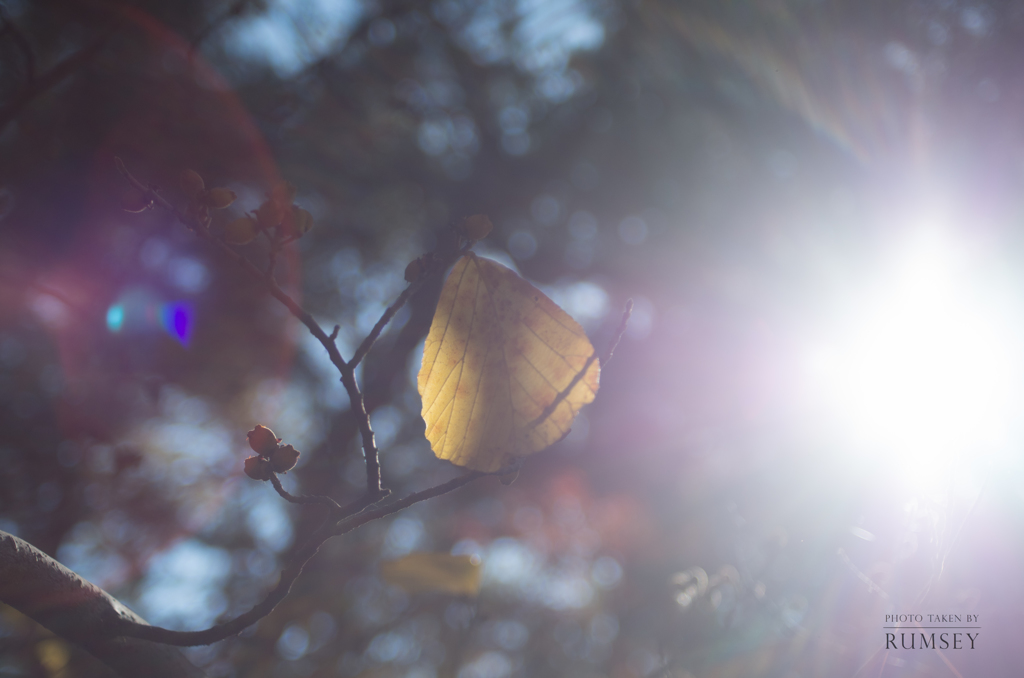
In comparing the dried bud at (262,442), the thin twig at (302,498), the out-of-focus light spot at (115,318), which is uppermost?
the out-of-focus light spot at (115,318)

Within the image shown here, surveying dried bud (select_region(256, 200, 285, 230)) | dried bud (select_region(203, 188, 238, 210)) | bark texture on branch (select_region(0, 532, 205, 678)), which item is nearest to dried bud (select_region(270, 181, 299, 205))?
dried bud (select_region(256, 200, 285, 230))

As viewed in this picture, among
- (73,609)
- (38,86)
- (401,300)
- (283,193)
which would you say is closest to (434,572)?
(73,609)

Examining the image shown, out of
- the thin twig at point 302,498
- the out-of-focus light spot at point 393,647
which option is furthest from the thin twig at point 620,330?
the out-of-focus light spot at point 393,647

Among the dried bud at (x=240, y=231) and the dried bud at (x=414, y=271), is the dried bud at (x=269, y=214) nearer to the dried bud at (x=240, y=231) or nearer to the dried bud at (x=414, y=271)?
the dried bud at (x=240, y=231)

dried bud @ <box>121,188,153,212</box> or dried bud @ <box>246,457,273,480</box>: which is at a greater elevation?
dried bud @ <box>121,188,153,212</box>

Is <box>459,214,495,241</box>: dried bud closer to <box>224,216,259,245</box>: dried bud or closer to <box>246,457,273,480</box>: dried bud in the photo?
<box>224,216,259,245</box>: dried bud

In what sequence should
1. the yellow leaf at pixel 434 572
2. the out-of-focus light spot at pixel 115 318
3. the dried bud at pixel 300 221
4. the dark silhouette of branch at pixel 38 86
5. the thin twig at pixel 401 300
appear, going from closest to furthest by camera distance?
the thin twig at pixel 401 300, the dried bud at pixel 300 221, the yellow leaf at pixel 434 572, the dark silhouette of branch at pixel 38 86, the out-of-focus light spot at pixel 115 318
